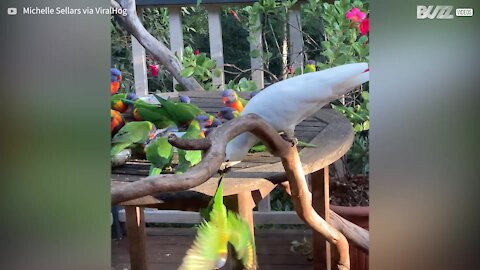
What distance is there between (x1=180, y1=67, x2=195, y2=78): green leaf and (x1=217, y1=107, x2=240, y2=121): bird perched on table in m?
0.08

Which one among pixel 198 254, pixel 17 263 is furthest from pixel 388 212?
pixel 17 263

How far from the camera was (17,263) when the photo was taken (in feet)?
2.52

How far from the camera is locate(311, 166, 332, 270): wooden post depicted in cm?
80

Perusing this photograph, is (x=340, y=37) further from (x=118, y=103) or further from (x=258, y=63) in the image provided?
(x=118, y=103)

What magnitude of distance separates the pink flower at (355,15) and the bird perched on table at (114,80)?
280 millimetres

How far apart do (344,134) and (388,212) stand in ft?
0.36

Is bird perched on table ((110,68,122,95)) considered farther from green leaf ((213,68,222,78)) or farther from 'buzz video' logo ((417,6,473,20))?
'buzz video' logo ((417,6,473,20))

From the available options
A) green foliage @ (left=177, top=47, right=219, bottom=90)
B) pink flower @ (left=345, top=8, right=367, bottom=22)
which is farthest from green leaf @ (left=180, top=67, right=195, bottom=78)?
pink flower @ (left=345, top=8, right=367, bottom=22)

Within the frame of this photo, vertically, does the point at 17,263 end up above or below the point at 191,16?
below

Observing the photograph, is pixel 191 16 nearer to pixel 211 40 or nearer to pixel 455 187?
pixel 211 40

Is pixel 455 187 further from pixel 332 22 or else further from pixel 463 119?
pixel 332 22

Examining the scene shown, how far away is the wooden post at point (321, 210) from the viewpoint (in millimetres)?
802

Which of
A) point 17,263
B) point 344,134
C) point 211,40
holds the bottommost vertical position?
point 17,263

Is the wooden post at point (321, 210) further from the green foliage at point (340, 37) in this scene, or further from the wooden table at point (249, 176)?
the green foliage at point (340, 37)
